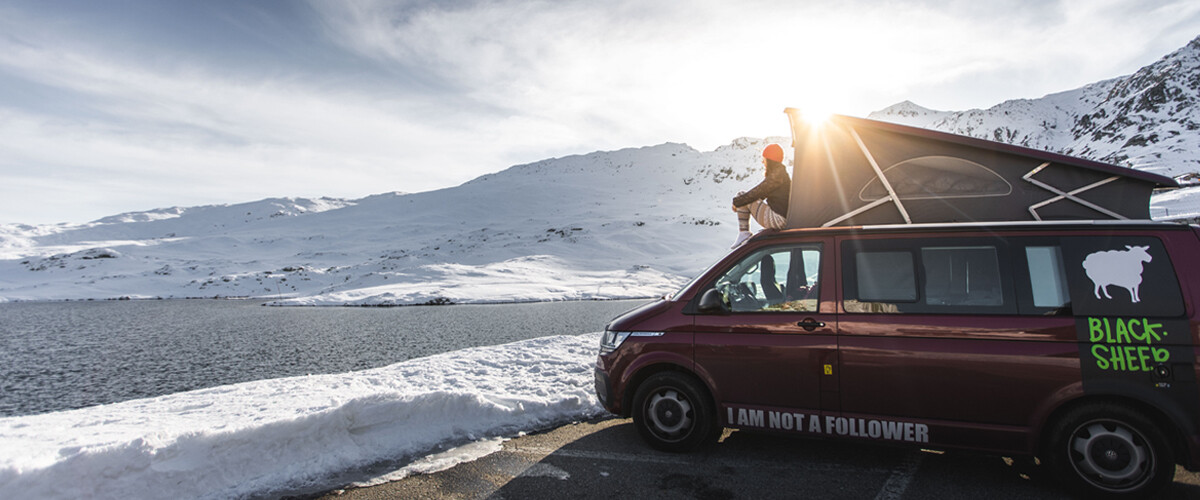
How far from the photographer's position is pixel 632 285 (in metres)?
44.6

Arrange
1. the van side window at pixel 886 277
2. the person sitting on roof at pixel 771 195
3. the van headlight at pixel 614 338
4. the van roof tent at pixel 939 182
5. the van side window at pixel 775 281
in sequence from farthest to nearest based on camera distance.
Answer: the person sitting on roof at pixel 771 195
the van roof tent at pixel 939 182
the van headlight at pixel 614 338
the van side window at pixel 775 281
the van side window at pixel 886 277

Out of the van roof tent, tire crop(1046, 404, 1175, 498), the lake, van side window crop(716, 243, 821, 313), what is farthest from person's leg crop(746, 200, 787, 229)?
the lake

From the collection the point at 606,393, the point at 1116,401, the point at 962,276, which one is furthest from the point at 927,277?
the point at 606,393

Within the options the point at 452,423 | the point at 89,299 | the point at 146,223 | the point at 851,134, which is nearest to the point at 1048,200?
the point at 851,134

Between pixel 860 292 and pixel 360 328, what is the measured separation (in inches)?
861

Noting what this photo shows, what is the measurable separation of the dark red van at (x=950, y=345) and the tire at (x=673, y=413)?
14 millimetres

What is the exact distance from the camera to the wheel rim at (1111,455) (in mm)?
4035

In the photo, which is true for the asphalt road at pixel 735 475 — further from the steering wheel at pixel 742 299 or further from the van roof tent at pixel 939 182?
the van roof tent at pixel 939 182

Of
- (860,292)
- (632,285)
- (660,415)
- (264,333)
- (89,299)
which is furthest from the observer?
(89,299)

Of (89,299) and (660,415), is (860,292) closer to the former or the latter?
(660,415)

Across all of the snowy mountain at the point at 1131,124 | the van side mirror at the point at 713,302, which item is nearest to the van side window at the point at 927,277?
the van side mirror at the point at 713,302

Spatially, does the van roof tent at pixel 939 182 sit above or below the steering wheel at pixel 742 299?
above

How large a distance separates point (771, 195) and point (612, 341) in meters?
3.59

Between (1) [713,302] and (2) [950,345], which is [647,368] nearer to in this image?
(1) [713,302]
